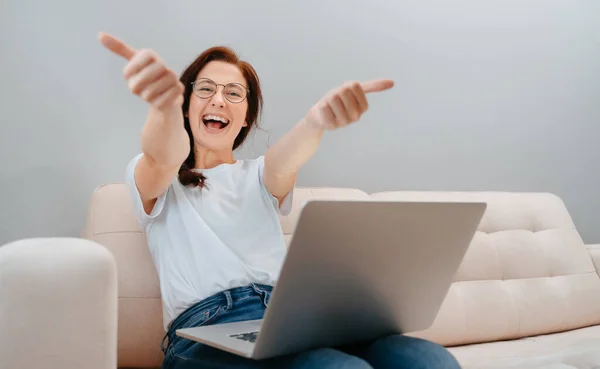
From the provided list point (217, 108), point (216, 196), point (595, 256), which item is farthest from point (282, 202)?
point (595, 256)

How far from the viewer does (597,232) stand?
91.8 inches

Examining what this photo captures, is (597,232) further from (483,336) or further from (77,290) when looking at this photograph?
(77,290)

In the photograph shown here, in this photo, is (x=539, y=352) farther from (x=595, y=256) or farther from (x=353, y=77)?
(x=353, y=77)

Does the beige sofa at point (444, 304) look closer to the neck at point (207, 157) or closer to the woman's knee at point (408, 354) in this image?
the neck at point (207, 157)

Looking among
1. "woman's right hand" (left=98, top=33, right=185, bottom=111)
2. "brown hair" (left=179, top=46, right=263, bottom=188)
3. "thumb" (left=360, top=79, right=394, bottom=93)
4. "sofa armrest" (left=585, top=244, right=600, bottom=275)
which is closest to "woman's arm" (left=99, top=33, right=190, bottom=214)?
"woman's right hand" (left=98, top=33, right=185, bottom=111)

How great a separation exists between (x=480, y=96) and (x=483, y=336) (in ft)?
3.00

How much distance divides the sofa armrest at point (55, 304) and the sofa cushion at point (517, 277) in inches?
37.9

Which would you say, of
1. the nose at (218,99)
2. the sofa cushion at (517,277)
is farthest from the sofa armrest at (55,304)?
the sofa cushion at (517,277)

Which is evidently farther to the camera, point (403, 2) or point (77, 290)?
point (403, 2)

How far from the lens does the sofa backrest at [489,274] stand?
134cm

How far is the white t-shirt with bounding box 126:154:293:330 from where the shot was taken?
44.7 inches

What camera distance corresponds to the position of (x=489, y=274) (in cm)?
169

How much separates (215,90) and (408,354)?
742 millimetres

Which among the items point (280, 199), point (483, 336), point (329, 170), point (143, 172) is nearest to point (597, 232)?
Result: point (483, 336)
